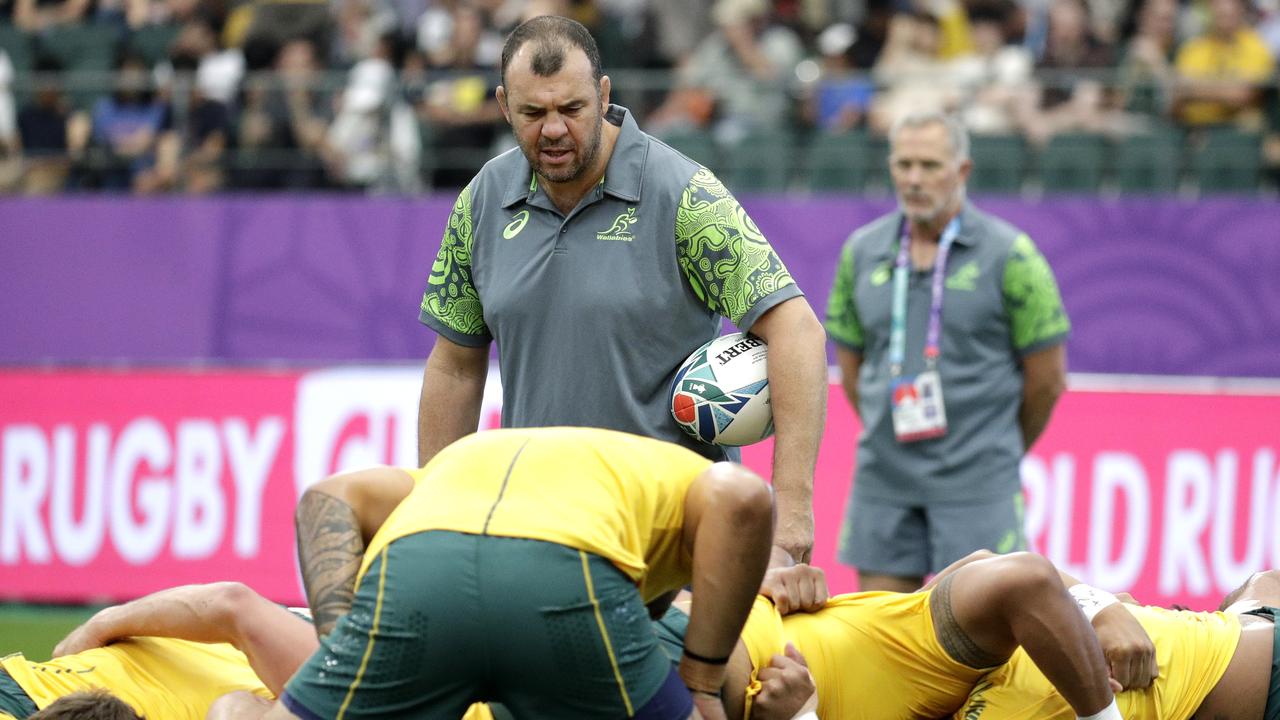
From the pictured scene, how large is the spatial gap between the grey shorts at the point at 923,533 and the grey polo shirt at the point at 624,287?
6.62 ft

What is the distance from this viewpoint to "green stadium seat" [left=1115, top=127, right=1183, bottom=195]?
11047 millimetres

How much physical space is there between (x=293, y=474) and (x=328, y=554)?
5602 mm

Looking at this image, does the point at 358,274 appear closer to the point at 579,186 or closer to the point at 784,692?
the point at 579,186

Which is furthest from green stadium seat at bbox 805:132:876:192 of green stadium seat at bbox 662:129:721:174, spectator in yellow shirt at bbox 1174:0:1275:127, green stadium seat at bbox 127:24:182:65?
green stadium seat at bbox 127:24:182:65

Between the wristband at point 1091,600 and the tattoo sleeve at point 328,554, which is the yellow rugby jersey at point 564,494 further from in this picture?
the wristband at point 1091,600

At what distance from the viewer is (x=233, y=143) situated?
1238 cm

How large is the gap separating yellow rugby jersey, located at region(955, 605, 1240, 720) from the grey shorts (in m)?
1.54

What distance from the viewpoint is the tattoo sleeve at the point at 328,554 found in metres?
3.73

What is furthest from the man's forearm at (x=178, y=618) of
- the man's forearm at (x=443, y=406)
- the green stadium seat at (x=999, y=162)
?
the green stadium seat at (x=999, y=162)

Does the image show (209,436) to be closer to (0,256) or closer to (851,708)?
(0,256)

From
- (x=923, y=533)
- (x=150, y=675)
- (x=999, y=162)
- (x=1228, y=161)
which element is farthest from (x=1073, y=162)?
(x=150, y=675)

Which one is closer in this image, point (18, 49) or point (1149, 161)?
point (1149, 161)

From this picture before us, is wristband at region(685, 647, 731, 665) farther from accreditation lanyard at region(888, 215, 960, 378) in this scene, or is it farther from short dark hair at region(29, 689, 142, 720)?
accreditation lanyard at region(888, 215, 960, 378)

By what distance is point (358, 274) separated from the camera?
12312mm
